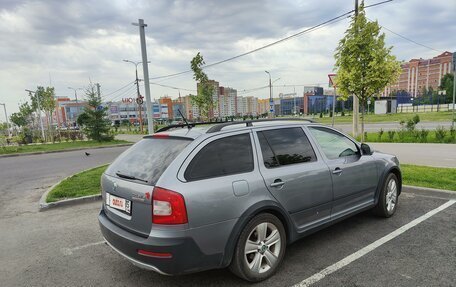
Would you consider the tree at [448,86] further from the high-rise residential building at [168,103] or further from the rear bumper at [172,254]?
the high-rise residential building at [168,103]

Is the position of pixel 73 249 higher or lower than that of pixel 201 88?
lower

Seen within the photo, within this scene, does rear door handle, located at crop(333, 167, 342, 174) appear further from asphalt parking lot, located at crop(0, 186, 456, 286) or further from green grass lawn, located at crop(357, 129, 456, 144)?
green grass lawn, located at crop(357, 129, 456, 144)

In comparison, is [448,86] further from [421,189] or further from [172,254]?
[172,254]

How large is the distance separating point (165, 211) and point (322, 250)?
7.15ft

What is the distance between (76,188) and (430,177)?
8.25 meters

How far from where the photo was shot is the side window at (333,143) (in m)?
3.83

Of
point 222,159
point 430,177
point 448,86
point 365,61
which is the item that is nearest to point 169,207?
point 222,159

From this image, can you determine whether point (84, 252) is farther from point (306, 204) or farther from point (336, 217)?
point (336, 217)

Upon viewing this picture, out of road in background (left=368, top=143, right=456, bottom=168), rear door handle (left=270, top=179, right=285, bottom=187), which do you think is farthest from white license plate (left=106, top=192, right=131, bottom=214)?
road in background (left=368, top=143, right=456, bottom=168)

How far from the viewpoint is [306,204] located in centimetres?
335

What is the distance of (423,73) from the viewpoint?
346 feet

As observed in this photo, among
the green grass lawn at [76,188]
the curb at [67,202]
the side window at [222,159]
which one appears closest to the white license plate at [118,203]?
the side window at [222,159]

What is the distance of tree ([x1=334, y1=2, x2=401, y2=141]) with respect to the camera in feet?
32.8

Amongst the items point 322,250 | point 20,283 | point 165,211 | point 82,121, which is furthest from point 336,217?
point 82,121
